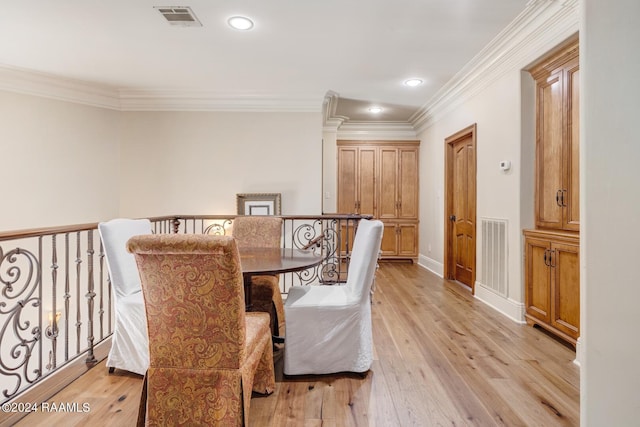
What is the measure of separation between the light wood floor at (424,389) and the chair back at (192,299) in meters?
0.52

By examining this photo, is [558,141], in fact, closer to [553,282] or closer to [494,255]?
[553,282]

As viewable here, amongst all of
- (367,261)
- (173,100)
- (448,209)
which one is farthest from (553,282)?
(173,100)

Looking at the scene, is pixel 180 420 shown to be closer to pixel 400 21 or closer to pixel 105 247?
pixel 105 247

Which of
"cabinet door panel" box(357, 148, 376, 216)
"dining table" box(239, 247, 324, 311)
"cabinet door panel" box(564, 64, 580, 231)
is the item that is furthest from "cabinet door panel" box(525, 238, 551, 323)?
"cabinet door panel" box(357, 148, 376, 216)

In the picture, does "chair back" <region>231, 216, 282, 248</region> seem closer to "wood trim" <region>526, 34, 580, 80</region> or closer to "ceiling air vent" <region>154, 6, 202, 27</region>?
"ceiling air vent" <region>154, 6, 202, 27</region>

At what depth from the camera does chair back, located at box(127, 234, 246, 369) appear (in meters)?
1.26

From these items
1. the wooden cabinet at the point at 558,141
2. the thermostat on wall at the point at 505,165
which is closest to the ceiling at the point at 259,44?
the wooden cabinet at the point at 558,141

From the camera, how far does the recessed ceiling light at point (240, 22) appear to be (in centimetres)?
274

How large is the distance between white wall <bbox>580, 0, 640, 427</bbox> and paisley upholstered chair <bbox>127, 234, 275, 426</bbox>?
118cm

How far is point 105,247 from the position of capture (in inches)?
77.5

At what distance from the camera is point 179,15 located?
2.67 m

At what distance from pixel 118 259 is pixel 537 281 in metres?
3.29

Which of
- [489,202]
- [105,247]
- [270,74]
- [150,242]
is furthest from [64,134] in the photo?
[489,202]

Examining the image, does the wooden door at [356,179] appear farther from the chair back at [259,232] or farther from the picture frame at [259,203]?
the chair back at [259,232]
